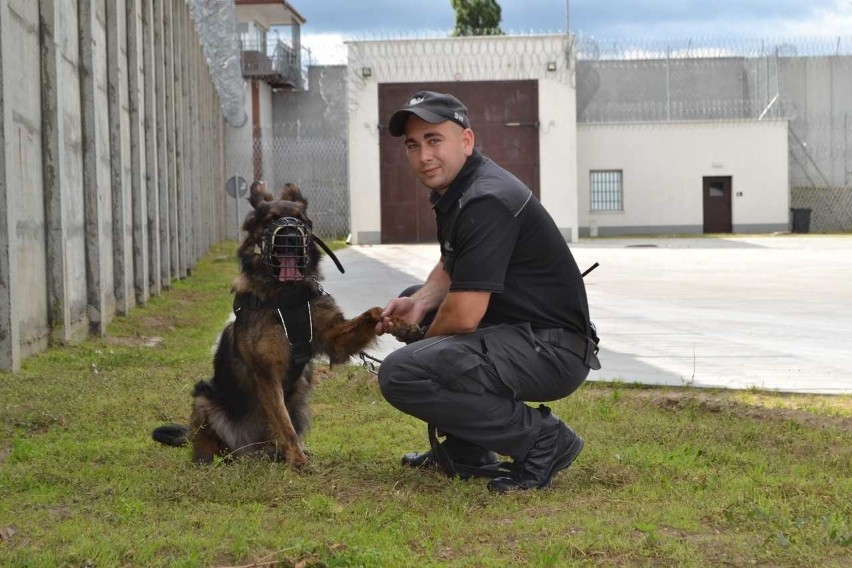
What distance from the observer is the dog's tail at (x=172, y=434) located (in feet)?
17.3

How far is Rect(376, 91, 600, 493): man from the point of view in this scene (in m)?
4.55

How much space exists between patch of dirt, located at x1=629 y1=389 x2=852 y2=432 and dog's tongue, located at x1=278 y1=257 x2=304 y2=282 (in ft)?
9.43

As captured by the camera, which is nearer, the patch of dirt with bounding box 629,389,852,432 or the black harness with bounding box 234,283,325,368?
the black harness with bounding box 234,283,325,368

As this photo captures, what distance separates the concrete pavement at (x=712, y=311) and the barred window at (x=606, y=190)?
13.9 metres

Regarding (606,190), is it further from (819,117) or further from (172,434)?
(172,434)

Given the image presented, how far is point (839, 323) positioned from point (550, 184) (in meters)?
23.7

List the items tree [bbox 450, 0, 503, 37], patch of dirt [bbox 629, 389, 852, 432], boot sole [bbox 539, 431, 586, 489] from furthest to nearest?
tree [bbox 450, 0, 503, 37] → patch of dirt [bbox 629, 389, 852, 432] → boot sole [bbox 539, 431, 586, 489]

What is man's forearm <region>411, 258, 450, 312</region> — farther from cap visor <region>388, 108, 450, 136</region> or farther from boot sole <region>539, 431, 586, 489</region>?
boot sole <region>539, 431, 586, 489</region>

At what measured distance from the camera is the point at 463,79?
3403 cm

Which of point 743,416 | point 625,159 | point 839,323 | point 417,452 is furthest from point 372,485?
point 625,159

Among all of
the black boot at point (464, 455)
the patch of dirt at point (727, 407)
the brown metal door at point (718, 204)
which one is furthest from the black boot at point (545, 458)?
the brown metal door at point (718, 204)

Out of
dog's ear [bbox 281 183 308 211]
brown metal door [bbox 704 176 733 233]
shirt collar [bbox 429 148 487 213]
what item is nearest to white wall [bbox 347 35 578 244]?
brown metal door [bbox 704 176 733 233]

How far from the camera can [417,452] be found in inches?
216

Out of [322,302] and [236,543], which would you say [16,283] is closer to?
[322,302]
